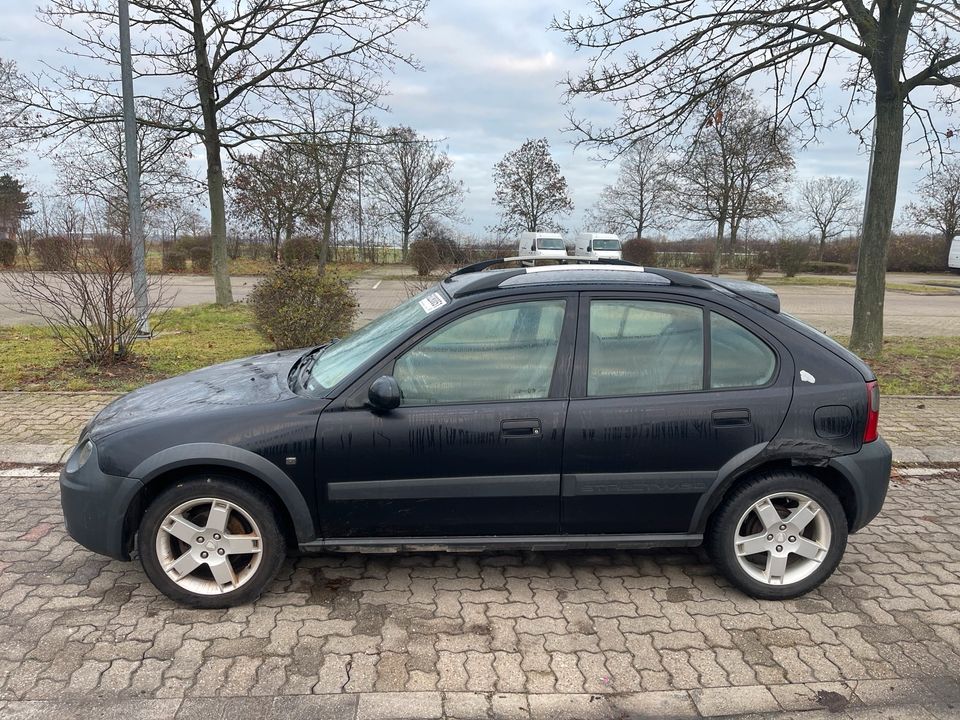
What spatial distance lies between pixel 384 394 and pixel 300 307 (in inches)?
226

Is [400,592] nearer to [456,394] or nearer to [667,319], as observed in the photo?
[456,394]

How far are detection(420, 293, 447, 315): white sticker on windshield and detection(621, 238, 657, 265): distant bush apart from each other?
33.5 meters

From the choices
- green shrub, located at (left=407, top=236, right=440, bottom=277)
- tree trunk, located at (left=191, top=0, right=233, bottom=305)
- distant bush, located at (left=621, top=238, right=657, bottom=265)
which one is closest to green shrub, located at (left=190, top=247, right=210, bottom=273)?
tree trunk, located at (left=191, top=0, right=233, bottom=305)

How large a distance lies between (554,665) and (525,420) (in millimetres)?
1068

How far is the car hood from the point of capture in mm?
3170

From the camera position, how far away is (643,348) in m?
3.24

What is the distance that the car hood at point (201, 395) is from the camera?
3.17m

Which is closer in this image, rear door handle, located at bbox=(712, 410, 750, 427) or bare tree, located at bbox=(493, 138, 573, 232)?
rear door handle, located at bbox=(712, 410, 750, 427)

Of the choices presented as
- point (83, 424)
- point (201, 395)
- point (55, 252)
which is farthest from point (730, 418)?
point (55, 252)

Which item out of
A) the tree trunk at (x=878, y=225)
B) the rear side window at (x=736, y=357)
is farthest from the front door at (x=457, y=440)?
the tree trunk at (x=878, y=225)

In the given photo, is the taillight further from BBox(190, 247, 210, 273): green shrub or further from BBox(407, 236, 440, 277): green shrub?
BBox(190, 247, 210, 273): green shrub

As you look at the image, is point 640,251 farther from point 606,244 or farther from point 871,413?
point 871,413

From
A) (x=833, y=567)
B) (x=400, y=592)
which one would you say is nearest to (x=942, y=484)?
(x=833, y=567)

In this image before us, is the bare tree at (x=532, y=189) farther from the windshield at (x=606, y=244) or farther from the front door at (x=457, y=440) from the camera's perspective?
the front door at (x=457, y=440)
